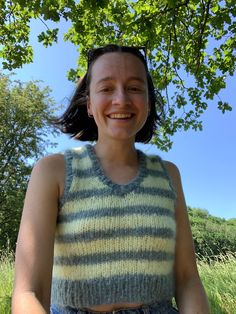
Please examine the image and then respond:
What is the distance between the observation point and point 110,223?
1521mm

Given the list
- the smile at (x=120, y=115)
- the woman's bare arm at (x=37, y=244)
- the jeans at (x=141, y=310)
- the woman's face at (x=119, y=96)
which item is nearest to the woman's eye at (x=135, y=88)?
the woman's face at (x=119, y=96)

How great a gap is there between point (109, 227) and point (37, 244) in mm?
248

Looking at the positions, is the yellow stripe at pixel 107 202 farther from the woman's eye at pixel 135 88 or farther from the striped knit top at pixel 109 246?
the woman's eye at pixel 135 88

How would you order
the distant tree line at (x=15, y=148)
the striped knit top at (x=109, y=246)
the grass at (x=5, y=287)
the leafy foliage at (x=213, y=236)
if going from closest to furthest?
the striped knit top at (x=109, y=246), the grass at (x=5, y=287), the leafy foliage at (x=213, y=236), the distant tree line at (x=15, y=148)

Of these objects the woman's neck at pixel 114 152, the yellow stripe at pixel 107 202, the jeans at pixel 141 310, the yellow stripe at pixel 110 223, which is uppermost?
the woman's neck at pixel 114 152

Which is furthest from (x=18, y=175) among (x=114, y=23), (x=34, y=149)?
(x=114, y=23)

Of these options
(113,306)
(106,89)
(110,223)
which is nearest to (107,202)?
(110,223)

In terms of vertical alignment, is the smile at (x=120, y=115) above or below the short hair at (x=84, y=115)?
below

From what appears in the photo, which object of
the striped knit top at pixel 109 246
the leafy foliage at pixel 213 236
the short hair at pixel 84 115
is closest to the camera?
the striped knit top at pixel 109 246

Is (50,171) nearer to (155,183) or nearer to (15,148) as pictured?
(155,183)

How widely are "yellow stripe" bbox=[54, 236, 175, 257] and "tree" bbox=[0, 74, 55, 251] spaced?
25.8 metres

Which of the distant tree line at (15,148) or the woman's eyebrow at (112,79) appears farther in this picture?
the distant tree line at (15,148)

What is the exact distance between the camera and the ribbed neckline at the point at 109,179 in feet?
5.31

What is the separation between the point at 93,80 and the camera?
1.81 meters
